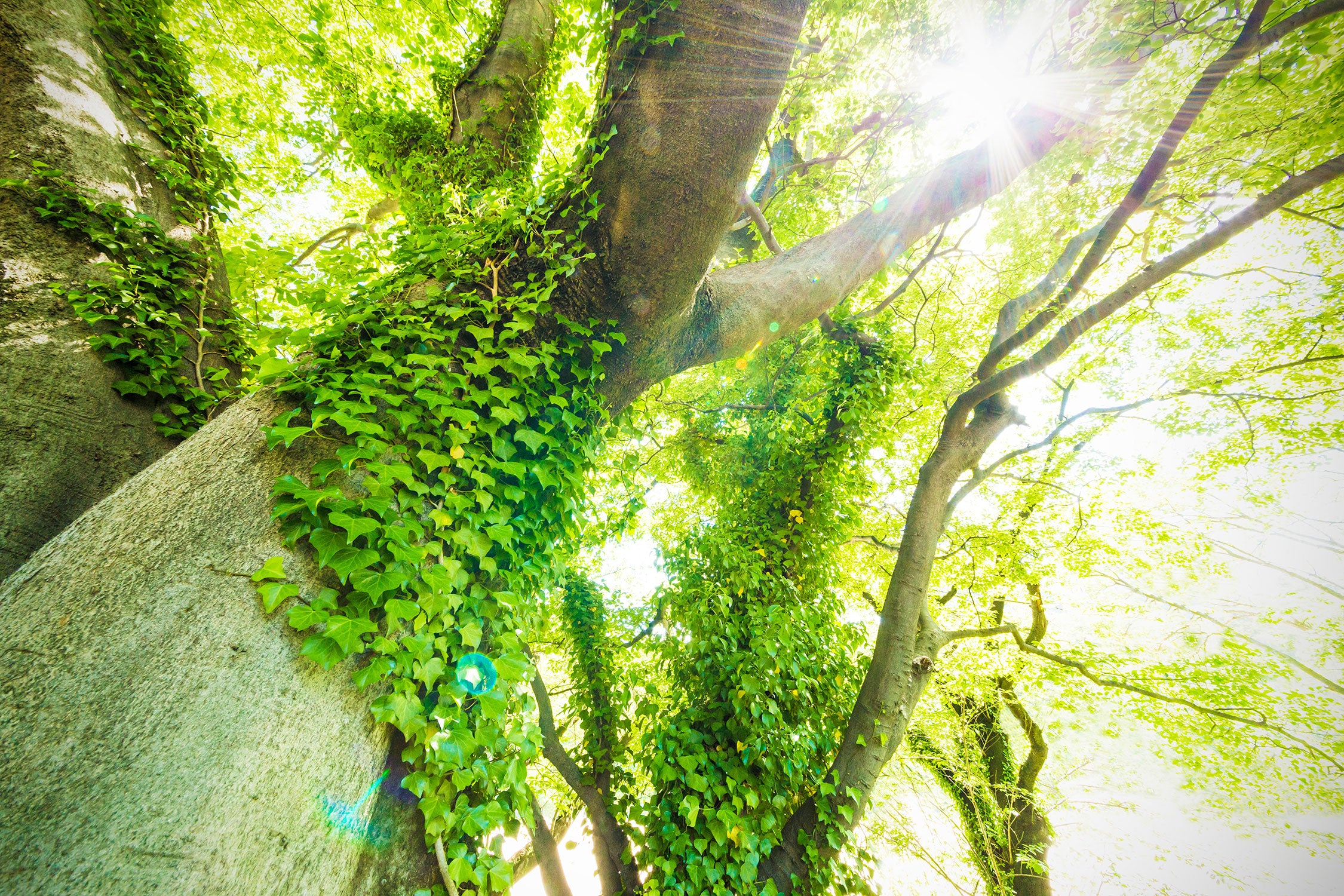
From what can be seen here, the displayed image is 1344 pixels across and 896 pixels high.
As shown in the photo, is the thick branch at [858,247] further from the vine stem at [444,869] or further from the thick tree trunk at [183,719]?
the vine stem at [444,869]

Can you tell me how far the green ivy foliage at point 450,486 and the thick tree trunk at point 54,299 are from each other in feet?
3.80

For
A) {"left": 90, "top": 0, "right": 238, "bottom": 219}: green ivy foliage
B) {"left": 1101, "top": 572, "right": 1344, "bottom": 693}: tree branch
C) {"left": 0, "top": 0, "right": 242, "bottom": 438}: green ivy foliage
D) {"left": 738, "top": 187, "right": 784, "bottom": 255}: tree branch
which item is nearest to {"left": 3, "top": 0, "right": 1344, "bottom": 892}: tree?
{"left": 90, "top": 0, "right": 238, "bottom": 219}: green ivy foliage

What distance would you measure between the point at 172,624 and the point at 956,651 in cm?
1000

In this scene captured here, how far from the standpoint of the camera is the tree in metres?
1.19

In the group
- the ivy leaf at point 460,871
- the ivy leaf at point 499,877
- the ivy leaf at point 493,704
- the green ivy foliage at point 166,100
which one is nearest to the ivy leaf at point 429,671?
the ivy leaf at point 493,704

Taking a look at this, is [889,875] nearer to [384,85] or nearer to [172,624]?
[172,624]

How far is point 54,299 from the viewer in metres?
2.04

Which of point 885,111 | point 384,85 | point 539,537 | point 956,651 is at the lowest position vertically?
point 539,537

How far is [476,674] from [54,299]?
275 cm

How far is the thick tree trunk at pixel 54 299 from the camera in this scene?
1827 mm

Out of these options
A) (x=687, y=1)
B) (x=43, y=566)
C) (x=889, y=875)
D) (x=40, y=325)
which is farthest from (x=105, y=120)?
(x=889, y=875)

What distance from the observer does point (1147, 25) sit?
323 cm

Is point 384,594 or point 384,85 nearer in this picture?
point 384,594

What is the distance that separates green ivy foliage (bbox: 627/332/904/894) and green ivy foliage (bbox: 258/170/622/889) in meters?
2.04
